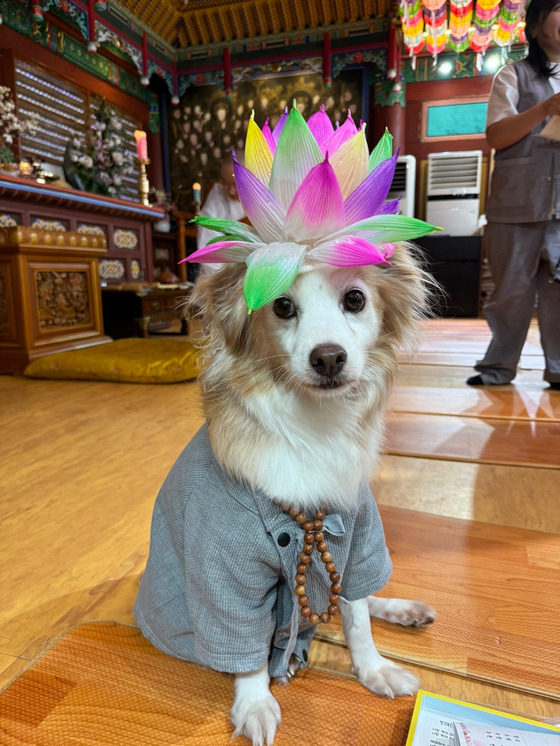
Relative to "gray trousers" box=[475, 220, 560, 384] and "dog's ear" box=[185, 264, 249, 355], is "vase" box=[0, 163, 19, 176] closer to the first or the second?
"gray trousers" box=[475, 220, 560, 384]

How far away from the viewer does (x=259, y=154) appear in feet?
2.37

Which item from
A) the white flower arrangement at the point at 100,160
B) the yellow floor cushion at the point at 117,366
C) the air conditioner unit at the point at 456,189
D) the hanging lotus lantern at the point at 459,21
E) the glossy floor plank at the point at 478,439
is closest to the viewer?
the glossy floor plank at the point at 478,439

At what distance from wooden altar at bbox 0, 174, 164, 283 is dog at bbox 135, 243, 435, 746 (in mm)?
3144

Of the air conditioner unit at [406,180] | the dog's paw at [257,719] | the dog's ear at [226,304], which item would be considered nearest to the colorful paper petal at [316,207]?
the dog's ear at [226,304]

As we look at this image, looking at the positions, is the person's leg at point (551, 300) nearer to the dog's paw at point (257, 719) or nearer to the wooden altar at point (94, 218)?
the dog's paw at point (257, 719)

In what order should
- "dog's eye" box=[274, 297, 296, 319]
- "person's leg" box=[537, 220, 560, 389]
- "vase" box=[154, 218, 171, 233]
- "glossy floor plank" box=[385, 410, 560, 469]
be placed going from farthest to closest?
1. "vase" box=[154, 218, 171, 233]
2. "person's leg" box=[537, 220, 560, 389]
3. "glossy floor plank" box=[385, 410, 560, 469]
4. "dog's eye" box=[274, 297, 296, 319]

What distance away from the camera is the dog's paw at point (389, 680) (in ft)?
2.66

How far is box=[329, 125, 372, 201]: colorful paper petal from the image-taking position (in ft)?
2.25

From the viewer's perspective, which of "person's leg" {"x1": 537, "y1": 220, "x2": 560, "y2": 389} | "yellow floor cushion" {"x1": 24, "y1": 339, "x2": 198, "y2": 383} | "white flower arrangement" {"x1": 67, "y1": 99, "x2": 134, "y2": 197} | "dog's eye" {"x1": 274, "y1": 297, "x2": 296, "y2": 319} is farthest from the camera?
"white flower arrangement" {"x1": 67, "y1": 99, "x2": 134, "y2": 197}

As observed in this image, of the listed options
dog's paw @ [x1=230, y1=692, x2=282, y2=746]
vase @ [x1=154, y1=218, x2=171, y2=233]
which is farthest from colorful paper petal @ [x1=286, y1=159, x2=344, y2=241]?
vase @ [x1=154, y1=218, x2=171, y2=233]

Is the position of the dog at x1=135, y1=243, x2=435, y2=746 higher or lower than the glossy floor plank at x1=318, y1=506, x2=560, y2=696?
higher

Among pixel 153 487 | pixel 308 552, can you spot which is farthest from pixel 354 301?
pixel 153 487

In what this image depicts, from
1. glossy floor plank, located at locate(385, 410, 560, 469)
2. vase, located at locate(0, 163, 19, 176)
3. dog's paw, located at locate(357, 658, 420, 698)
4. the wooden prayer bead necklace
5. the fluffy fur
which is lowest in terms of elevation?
dog's paw, located at locate(357, 658, 420, 698)

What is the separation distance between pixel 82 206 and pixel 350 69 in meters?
4.26
